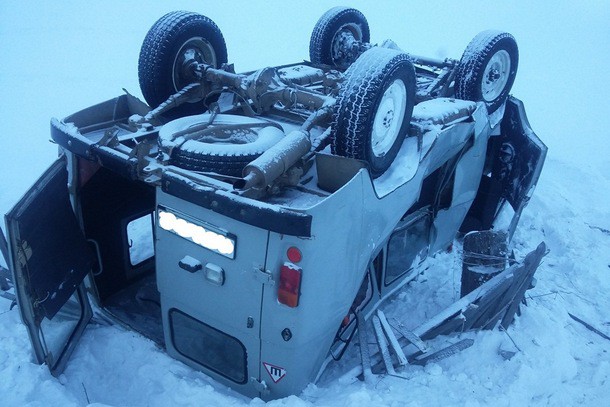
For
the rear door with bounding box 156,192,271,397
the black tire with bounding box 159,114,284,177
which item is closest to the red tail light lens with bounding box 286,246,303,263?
the rear door with bounding box 156,192,271,397

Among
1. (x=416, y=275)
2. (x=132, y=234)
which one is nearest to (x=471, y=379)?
(x=416, y=275)

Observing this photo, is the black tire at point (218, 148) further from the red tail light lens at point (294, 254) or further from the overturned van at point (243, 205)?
the red tail light lens at point (294, 254)

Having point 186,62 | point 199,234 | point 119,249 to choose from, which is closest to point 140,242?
point 119,249

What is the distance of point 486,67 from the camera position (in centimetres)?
505

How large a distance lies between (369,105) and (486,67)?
2.49 metres

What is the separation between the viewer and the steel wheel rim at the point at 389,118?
10.9 feet

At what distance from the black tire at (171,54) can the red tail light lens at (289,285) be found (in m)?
2.21

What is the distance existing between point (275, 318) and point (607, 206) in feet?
21.9

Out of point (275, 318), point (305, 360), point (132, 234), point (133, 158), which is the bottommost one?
point (132, 234)

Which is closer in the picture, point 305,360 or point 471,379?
point 305,360

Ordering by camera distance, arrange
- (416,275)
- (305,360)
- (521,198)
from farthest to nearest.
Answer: (521,198) → (416,275) → (305,360)

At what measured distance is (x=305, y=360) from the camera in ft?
10.6

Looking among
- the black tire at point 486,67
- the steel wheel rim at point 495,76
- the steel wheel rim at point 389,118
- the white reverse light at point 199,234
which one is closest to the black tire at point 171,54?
the white reverse light at point 199,234

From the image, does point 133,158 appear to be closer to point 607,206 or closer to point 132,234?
point 132,234
